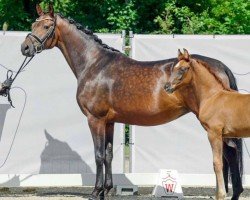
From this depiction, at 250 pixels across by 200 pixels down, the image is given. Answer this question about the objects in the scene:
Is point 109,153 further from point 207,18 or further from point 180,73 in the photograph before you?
point 207,18

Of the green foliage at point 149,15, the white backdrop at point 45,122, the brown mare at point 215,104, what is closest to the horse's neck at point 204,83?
the brown mare at point 215,104

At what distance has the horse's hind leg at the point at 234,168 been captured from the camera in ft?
26.7

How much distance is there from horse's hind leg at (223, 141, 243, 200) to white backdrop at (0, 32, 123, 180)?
6.82 ft

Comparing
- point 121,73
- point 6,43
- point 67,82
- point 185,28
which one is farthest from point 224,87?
point 185,28

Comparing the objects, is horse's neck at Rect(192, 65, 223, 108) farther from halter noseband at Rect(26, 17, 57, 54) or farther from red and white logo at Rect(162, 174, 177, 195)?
halter noseband at Rect(26, 17, 57, 54)

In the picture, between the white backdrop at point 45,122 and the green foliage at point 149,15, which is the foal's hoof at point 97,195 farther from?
the green foliage at point 149,15

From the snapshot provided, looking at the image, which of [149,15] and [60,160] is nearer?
[60,160]

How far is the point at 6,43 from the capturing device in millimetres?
9844

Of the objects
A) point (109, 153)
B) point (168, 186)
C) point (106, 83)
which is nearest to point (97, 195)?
point (109, 153)

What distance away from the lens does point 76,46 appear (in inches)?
346

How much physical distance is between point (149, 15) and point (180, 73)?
10.4 m

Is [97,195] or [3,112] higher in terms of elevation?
[3,112]

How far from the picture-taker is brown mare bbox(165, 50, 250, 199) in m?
7.27

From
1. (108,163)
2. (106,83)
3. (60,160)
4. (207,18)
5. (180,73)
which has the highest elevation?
(180,73)
